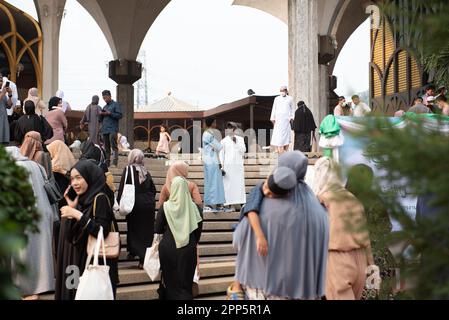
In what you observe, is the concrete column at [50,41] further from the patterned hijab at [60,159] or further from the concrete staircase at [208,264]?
the patterned hijab at [60,159]

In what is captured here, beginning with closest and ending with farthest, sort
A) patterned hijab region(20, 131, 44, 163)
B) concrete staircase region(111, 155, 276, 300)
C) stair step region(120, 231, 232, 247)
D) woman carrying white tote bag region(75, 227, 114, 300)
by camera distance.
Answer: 1. woman carrying white tote bag region(75, 227, 114, 300)
2. patterned hijab region(20, 131, 44, 163)
3. concrete staircase region(111, 155, 276, 300)
4. stair step region(120, 231, 232, 247)

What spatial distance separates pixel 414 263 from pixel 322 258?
8.12 feet

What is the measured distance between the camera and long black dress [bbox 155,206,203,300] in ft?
22.1

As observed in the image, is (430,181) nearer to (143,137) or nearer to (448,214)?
(448,214)

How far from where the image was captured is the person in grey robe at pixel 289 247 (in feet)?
15.6

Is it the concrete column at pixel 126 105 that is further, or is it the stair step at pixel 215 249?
the concrete column at pixel 126 105

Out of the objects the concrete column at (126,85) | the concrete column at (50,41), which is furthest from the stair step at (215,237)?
the concrete column at (126,85)

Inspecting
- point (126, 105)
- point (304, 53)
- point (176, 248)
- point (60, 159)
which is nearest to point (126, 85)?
point (126, 105)

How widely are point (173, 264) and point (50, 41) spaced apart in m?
A: 16.6

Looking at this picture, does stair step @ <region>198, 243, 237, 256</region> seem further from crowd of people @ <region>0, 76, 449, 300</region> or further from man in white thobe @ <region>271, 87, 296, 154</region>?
man in white thobe @ <region>271, 87, 296, 154</region>

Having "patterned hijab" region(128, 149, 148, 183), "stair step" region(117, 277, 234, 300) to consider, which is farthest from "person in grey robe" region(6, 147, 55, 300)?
"patterned hijab" region(128, 149, 148, 183)

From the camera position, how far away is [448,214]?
2.29 m

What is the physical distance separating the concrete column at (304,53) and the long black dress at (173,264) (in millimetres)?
8953

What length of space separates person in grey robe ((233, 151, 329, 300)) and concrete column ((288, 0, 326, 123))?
10561mm
